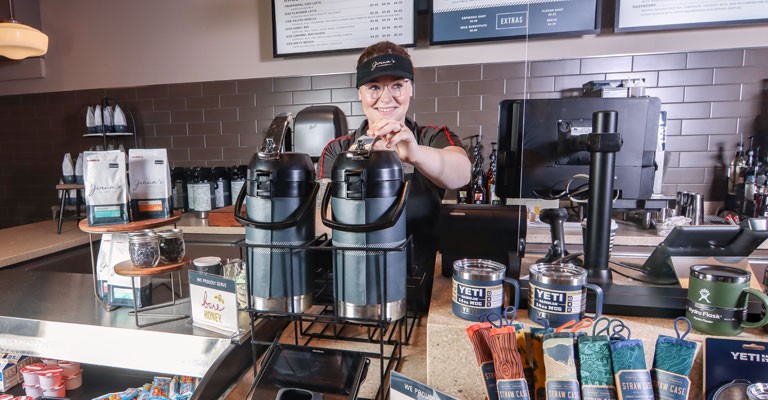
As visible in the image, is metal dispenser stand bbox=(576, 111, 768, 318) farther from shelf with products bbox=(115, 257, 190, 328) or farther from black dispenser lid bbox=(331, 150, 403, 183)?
shelf with products bbox=(115, 257, 190, 328)

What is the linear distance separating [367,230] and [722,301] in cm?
64

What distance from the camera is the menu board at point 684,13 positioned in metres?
2.69

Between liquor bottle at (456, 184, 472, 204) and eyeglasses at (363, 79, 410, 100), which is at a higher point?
eyeglasses at (363, 79, 410, 100)

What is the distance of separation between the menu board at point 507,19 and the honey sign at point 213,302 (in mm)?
2674

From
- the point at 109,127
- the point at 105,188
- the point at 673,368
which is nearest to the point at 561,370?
the point at 673,368

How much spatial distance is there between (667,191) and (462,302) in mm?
2869

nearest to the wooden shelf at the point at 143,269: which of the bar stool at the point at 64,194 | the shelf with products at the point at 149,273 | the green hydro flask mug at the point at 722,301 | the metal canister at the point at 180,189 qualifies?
the shelf with products at the point at 149,273

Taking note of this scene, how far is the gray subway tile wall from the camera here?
2852 mm

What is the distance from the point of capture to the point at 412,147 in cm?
102

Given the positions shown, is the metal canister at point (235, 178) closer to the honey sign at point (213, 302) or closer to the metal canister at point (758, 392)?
the honey sign at point (213, 302)

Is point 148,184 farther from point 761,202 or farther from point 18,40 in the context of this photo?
point 761,202

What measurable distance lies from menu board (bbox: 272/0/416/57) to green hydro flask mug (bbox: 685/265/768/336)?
2.80 metres

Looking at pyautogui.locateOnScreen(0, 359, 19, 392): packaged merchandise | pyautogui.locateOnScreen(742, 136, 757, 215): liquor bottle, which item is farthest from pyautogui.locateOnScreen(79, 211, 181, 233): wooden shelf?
pyautogui.locateOnScreen(742, 136, 757, 215): liquor bottle

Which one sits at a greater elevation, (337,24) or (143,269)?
(337,24)
